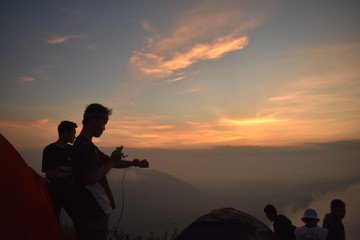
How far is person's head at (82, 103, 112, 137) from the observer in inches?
146

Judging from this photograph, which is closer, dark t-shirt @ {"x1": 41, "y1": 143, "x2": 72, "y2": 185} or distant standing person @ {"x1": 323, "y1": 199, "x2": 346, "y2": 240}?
dark t-shirt @ {"x1": 41, "y1": 143, "x2": 72, "y2": 185}

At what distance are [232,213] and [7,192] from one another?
19.9 ft

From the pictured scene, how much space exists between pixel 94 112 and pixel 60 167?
6.94ft

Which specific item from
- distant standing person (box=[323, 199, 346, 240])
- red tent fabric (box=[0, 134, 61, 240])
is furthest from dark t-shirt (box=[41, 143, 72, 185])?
distant standing person (box=[323, 199, 346, 240])

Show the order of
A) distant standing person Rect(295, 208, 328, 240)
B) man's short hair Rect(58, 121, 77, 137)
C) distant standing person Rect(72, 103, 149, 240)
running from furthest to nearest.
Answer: distant standing person Rect(295, 208, 328, 240) < man's short hair Rect(58, 121, 77, 137) < distant standing person Rect(72, 103, 149, 240)

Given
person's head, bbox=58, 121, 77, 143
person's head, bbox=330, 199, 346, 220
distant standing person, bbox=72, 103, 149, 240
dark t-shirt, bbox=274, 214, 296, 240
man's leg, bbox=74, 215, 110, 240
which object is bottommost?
dark t-shirt, bbox=274, 214, 296, 240

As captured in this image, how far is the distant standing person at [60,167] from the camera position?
4613 mm

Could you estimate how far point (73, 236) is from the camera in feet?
29.7

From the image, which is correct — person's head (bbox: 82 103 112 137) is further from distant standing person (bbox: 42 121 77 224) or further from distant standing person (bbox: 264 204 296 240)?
distant standing person (bbox: 264 204 296 240)

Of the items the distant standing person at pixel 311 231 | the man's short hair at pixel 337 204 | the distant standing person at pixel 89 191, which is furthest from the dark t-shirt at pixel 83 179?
the man's short hair at pixel 337 204

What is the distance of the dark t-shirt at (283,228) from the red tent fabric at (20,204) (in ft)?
20.9

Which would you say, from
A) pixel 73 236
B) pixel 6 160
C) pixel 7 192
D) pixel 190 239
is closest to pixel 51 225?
pixel 7 192

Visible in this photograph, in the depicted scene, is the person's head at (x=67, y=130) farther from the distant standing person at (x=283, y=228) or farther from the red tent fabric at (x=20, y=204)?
the distant standing person at (x=283, y=228)

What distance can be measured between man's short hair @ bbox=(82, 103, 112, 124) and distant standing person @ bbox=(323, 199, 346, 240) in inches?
258
